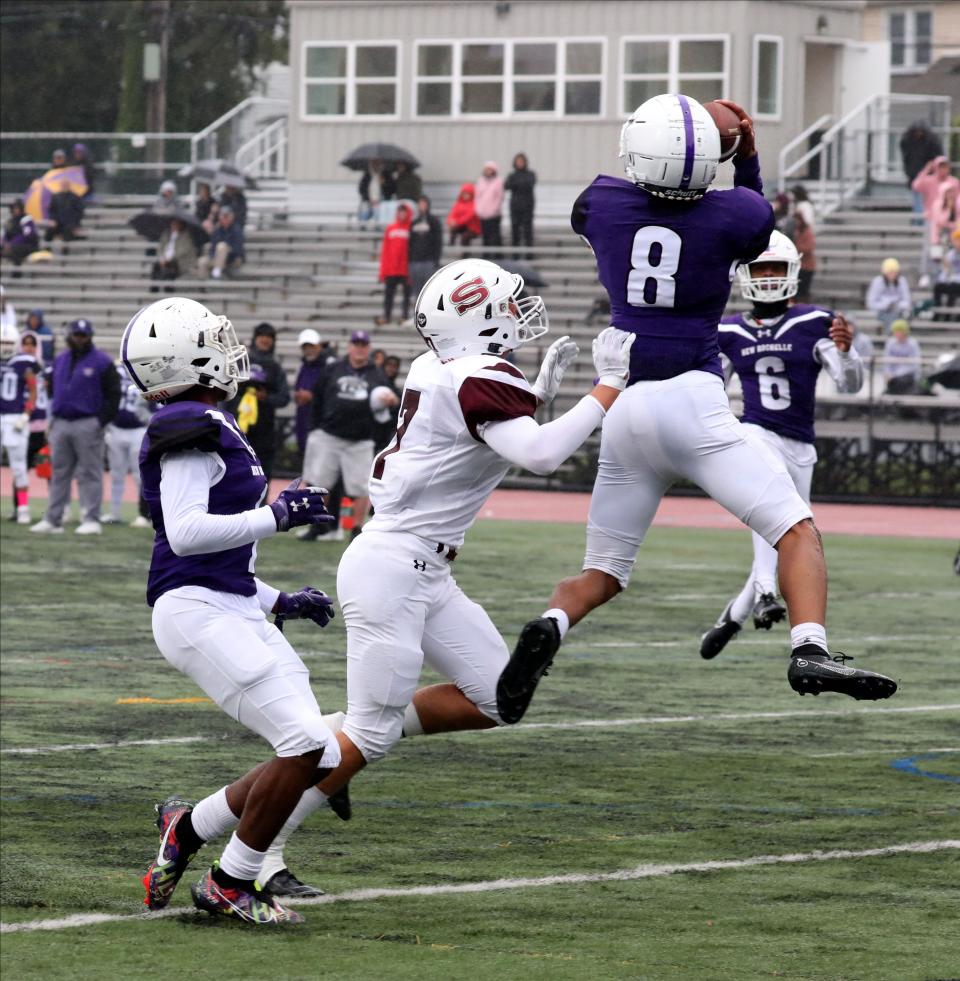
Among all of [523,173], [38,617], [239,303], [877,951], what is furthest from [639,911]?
[239,303]

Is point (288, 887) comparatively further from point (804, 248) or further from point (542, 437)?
point (804, 248)

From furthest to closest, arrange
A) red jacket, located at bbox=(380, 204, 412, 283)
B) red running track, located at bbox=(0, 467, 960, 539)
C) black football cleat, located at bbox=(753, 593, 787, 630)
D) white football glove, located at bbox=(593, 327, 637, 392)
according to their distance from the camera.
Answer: red jacket, located at bbox=(380, 204, 412, 283) < red running track, located at bbox=(0, 467, 960, 539) < black football cleat, located at bbox=(753, 593, 787, 630) < white football glove, located at bbox=(593, 327, 637, 392)

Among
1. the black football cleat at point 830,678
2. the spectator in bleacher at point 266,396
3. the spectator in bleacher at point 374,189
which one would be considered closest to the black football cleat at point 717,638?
the black football cleat at point 830,678

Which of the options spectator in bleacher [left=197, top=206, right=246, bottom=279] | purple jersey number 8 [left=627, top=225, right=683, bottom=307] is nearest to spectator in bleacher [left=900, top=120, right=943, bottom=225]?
spectator in bleacher [left=197, top=206, right=246, bottom=279]

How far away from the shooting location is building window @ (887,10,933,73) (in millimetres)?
50031

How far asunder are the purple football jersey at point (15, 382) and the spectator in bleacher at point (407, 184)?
1423cm

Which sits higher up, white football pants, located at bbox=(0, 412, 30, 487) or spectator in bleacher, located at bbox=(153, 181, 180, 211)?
spectator in bleacher, located at bbox=(153, 181, 180, 211)

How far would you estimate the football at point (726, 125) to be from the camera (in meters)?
7.40

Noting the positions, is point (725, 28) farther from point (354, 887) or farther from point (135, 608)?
point (354, 887)

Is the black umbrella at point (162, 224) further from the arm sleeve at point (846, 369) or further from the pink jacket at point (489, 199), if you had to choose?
the arm sleeve at point (846, 369)

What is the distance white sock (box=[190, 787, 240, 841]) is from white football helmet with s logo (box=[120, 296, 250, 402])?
49.1 inches

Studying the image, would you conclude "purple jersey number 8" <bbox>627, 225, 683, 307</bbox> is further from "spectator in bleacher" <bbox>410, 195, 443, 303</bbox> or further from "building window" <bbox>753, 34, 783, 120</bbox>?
"building window" <bbox>753, 34, 783, 120</bbox>

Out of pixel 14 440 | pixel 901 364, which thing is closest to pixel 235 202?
pixel 901 364

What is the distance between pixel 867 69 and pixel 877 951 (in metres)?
31.3
